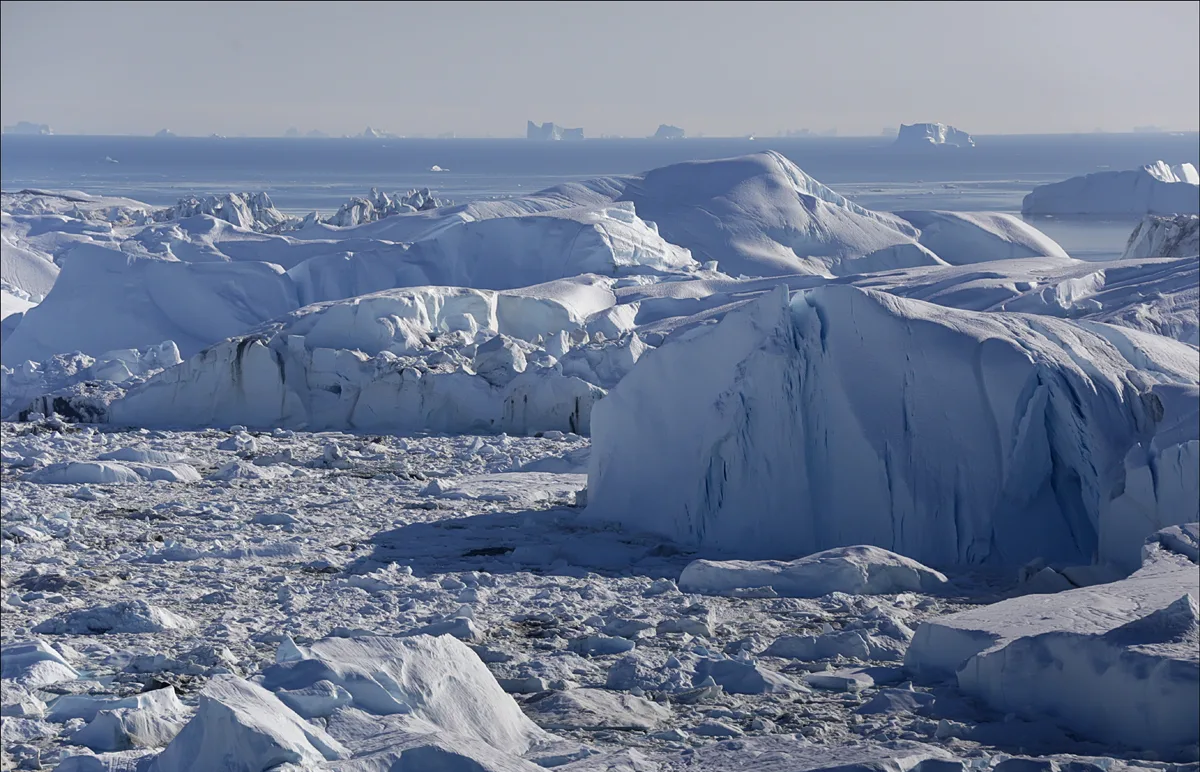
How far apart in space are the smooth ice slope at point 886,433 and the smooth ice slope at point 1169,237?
11.5 metres

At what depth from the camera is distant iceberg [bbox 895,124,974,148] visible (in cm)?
11775

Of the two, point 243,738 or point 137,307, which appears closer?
point 243,738

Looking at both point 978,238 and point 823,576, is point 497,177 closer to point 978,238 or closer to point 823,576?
point 978,238

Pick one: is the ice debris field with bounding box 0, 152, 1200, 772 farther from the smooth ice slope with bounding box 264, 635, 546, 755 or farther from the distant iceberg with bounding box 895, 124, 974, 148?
the distant iceberg with bounding box 895, 124, 974, 148

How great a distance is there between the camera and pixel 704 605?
719 cm

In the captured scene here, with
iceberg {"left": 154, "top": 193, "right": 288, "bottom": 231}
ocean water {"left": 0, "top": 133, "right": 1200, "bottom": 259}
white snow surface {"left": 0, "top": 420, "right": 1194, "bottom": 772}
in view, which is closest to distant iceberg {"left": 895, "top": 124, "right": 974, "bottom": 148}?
ocean water {"left": 0, "top": 133, "right": 1200, "bottom": 259}

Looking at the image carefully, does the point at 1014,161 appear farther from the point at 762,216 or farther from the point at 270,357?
the point at 270,357

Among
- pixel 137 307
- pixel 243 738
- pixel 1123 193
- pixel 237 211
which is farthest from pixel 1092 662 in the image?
pixel 1123 193

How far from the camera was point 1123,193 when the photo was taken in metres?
40.4

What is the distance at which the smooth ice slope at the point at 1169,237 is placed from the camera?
763 inches

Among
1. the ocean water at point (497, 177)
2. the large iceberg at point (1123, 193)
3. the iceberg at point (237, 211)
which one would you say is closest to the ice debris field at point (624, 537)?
the iceberg at point (237, 211)

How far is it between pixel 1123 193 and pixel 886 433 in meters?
35.2

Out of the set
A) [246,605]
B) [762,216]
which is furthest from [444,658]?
[762,216]

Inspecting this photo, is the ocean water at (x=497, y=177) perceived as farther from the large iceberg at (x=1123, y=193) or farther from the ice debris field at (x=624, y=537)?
the ice debris field at (x=624, y=537)
